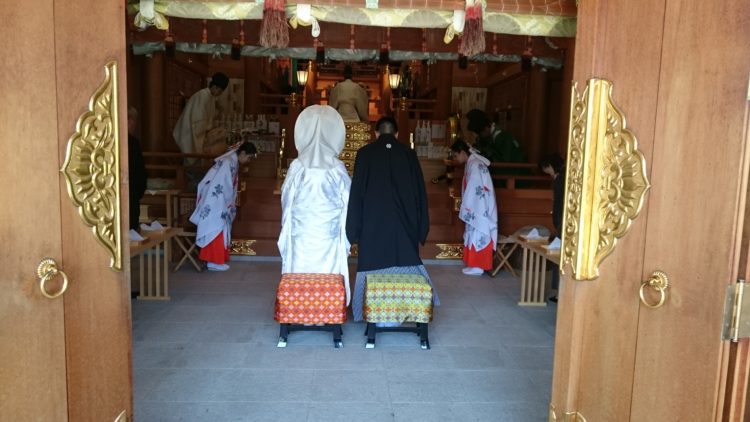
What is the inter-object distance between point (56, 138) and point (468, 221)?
5.10 meters

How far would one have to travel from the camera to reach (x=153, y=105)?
856cm

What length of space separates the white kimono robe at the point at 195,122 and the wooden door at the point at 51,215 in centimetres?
666

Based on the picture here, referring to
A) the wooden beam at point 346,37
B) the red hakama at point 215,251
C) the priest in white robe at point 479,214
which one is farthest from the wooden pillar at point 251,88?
the priest in white robe at point 479,214

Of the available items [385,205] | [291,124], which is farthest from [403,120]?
[385,205]

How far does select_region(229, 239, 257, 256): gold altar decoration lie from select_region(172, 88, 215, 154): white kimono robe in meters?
1.89

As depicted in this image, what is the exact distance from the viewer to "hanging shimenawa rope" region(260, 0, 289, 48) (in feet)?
11.4

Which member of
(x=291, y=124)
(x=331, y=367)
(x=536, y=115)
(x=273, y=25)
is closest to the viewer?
(x=331, y=367)

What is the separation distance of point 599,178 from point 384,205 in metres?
2.68

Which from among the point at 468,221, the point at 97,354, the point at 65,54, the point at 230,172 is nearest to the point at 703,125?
the point at 65,54

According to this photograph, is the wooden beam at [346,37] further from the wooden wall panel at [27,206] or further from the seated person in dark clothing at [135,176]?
the wooden wall panel at [27,206]

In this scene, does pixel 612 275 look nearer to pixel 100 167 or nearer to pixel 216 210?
pixel 100 167

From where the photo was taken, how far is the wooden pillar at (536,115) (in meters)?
9.28

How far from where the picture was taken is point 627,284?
133 cm

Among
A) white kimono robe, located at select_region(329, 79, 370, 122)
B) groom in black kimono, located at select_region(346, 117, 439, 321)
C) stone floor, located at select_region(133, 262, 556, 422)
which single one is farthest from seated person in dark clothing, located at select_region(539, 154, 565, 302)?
white kimono robe, located at select_region(329, 79, 370, 122)
